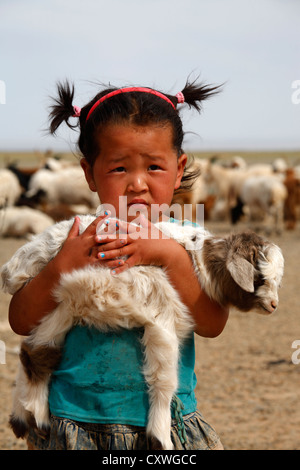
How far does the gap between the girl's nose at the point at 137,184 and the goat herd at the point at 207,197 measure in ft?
41.4

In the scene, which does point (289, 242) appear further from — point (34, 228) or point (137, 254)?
point (137, 254)

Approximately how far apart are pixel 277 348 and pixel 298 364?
53 centimetres

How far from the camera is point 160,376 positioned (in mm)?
1852

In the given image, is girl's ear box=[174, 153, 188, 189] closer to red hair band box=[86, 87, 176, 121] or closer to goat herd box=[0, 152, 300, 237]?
red hair band box=[86, 87, 176, 121]

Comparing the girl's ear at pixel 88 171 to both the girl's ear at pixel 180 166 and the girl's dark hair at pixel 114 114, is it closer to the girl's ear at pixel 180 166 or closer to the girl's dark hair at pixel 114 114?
the girl's dark hair at pixel 114 114

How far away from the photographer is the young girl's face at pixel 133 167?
2.05 meters

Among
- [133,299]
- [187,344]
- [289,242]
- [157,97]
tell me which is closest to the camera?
[133,299]

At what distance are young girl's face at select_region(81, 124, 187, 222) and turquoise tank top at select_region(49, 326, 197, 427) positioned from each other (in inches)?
16.7

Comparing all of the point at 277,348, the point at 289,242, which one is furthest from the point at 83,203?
the point at 277,348

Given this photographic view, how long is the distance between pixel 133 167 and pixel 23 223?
12968 millimetres

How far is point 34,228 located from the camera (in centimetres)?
1452

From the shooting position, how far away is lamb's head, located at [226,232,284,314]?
5.89 feet

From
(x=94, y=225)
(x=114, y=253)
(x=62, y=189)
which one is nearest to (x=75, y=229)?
(x=94, y=225)

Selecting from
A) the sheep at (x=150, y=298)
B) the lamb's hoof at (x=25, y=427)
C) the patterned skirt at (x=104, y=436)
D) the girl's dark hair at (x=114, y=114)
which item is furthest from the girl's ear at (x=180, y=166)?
the lamb's hoof at (x=25, y=427)
